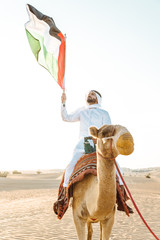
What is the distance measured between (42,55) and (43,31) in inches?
22.7

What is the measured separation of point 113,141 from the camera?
3.08m

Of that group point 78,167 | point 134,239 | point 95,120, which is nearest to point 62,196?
point 78,167

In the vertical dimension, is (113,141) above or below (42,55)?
below

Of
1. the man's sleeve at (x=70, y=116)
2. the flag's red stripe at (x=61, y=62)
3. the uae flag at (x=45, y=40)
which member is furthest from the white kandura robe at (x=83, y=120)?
the uae flag at (x=45, y=40)

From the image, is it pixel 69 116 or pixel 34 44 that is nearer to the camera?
pixel 69 116

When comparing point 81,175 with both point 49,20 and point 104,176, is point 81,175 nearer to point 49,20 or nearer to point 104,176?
point 104,176

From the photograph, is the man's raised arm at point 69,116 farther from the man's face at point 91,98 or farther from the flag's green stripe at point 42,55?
the flag's green stripe at point 42,55

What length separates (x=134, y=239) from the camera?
7.53 metres

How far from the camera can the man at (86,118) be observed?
17.2 feet

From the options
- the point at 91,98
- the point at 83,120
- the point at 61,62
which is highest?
the point at 61,62

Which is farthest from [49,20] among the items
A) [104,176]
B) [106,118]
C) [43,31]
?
[104,176]

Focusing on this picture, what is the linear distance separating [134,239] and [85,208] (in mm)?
3718

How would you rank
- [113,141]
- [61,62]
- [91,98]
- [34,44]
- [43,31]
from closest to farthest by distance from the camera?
1. [113,141]
2. [91,98]
3. [61,62]
4. [43,31]
5. [34,44]

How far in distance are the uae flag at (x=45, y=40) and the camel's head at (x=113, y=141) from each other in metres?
3.74
